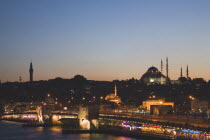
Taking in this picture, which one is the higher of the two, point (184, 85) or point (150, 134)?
point (184, 85)

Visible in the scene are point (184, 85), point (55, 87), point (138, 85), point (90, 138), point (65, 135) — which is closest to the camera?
point (90, 138)

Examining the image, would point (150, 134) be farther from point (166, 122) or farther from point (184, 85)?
point (184, 85)

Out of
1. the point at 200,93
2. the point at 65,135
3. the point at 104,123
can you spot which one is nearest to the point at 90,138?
the point at 65,135

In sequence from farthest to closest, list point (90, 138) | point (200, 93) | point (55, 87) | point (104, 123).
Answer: point (55, 87), point (200, 93), point (104, 123), point (90, 138)

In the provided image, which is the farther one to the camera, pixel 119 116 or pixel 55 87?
pixel 55 87

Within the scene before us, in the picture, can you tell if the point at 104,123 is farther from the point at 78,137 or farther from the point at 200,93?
the point at 200,93

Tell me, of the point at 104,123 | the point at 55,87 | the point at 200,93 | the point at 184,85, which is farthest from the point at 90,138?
the point at 55,87
